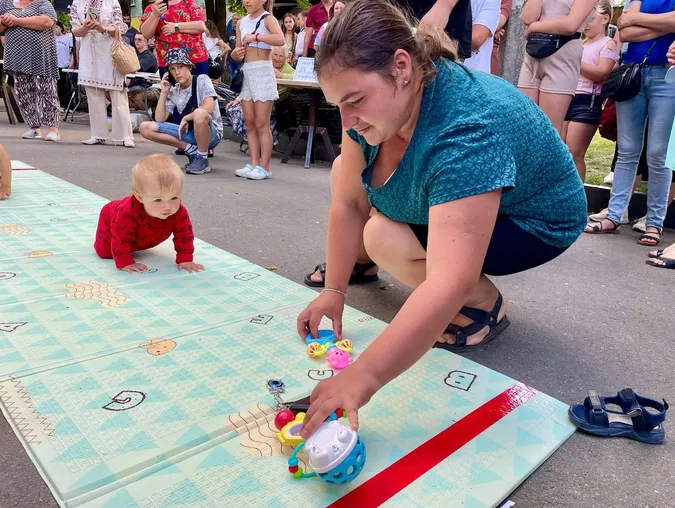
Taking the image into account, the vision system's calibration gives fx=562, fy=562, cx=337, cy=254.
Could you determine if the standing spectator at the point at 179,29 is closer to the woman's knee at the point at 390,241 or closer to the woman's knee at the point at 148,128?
the woman's knee at the point at 148,128

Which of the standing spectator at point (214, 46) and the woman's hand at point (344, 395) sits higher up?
the standing spectator at point (214, 46)

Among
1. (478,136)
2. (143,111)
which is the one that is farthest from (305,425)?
(143,111)

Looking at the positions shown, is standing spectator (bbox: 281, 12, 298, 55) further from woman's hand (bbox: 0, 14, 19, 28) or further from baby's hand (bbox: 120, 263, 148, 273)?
baby's hand (bbox: 120, 263, 148, 273)

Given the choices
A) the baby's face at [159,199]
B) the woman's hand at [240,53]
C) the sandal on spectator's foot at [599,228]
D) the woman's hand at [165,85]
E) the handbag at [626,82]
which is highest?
the woman's hand at [240,53]

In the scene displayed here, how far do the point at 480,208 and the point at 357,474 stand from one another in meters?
0.59

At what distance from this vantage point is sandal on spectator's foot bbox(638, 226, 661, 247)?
131 inches

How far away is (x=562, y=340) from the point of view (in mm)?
1938

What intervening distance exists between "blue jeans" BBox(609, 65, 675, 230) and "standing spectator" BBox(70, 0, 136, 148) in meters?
4.79

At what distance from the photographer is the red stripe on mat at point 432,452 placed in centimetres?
110

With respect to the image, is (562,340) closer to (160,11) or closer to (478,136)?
(478,136)

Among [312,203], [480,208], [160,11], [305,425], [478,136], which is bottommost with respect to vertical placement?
[312,203]

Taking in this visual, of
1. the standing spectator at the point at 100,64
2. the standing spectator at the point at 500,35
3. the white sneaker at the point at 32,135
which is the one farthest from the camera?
the white sneaker at the point at 32,135

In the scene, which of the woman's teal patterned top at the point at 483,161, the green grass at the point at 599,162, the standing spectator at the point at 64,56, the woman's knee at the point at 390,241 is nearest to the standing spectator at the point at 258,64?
the green grass at the point at 599,162

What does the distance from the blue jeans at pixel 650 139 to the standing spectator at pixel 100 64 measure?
4793 millimetres
